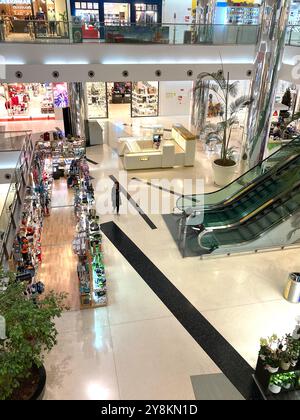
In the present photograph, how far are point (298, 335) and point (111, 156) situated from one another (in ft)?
34.3

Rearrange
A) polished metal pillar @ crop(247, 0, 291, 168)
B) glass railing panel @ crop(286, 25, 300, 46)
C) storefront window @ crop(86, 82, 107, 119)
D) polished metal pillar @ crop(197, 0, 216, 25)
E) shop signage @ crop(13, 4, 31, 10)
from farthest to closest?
1. storefront window @ crop(86, 82, 107, 119)
2. shop signage @ crop(13, 4, 31, 10)
3. polished metal pillar @ crop(197, 0, 216, 25)
4. glass railing panel @ crop(286, 25, 300, 46)
5. polished metal pillar @ crop(247, 0, 291, 168)

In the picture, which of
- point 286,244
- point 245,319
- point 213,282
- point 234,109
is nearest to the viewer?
point 245,319

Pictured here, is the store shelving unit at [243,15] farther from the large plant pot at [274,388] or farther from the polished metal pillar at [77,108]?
the large plant pot at [274,388]

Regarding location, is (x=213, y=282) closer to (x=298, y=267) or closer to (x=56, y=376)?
(x=298, y=267)

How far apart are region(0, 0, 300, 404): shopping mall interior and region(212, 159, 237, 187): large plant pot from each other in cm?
5

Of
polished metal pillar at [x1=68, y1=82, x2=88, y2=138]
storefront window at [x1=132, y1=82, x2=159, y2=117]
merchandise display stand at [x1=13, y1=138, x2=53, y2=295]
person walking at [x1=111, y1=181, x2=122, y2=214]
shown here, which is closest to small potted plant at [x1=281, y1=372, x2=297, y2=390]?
merchandise display stand at [x1=13, y1=138, x2=53, y2=295]

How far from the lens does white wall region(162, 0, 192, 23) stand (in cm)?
1897

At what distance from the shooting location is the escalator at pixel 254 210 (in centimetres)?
846

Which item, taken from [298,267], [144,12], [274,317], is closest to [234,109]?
[298,267]

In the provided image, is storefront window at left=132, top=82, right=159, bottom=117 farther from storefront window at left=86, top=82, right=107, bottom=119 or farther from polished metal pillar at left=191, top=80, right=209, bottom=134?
polished metal pillar at left=191, top=80, right=209, bottom=134

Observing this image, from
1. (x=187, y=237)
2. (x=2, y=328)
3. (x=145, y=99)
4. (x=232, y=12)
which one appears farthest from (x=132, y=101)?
(x=2, y=328)

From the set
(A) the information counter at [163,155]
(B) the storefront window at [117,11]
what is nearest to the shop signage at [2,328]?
(A) the information counter at [163,155]

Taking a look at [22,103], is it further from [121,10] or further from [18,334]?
[18,334]

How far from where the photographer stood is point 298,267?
8.09 meters
